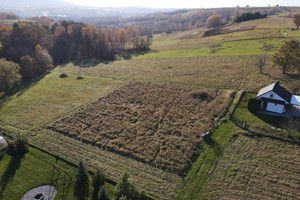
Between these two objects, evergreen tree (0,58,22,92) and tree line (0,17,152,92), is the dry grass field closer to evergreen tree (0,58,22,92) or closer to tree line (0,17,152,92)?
evergreen tree (0,58,22,92)

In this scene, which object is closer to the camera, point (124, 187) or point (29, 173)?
point (124, 187)

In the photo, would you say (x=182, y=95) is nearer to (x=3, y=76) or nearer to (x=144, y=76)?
(x=144, y=76)

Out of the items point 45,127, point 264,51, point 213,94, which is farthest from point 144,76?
point 264,51

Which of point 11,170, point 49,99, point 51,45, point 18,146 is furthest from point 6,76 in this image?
point 51,45

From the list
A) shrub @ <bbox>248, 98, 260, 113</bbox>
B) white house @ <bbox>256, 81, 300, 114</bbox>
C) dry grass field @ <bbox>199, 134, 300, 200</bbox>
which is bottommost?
dry grass field @ <bbox>199, 134, 300, 200</bbox>

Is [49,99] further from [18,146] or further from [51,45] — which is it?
[51,45]

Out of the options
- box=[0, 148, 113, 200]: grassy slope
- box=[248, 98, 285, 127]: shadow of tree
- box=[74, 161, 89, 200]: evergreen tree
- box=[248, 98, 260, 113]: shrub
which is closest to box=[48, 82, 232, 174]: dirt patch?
box=[248, 98, 260, 113]: shrub
